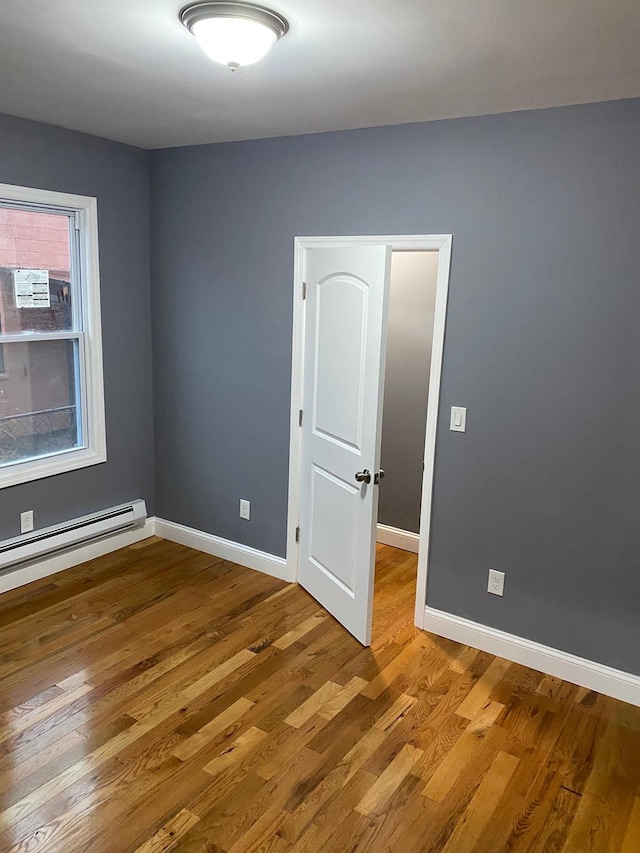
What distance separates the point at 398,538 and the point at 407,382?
1.07 meters

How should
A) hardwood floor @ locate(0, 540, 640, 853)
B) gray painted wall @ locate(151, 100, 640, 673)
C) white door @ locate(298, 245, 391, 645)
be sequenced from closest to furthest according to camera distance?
hardwood floor @ locate(0, 540, 640, 853)
gray painted wall @ locate(151, 100, 640, 673)
white door @ locate(298, 245, 391, 645)

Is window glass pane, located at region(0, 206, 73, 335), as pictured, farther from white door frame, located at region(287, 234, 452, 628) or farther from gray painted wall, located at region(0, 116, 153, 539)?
white door frame, located at region(287, 234, 452, 628)

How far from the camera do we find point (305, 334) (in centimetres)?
358

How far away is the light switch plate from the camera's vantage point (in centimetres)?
310

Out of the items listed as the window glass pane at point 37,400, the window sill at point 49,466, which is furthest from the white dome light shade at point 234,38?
the window sill at point 49,466

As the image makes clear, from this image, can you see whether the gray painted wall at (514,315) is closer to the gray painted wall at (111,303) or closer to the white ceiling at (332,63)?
the white ceiling at (332,63)

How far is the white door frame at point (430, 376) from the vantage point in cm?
307

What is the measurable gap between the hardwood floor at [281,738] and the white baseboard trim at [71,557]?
10cm

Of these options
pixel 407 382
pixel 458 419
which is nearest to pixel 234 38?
pixel 458 419

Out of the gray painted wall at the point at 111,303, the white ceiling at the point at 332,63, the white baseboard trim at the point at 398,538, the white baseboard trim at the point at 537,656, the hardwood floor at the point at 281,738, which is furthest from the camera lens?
the white baseboard trim at the point at 398,538

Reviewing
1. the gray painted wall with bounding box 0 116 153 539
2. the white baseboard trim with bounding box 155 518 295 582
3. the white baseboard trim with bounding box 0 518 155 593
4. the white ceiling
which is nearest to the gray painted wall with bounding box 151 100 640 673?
the white ceiling

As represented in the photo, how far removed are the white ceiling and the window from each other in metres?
0.59

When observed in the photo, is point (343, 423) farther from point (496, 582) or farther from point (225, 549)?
point (225, 549)

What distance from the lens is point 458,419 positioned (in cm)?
311
